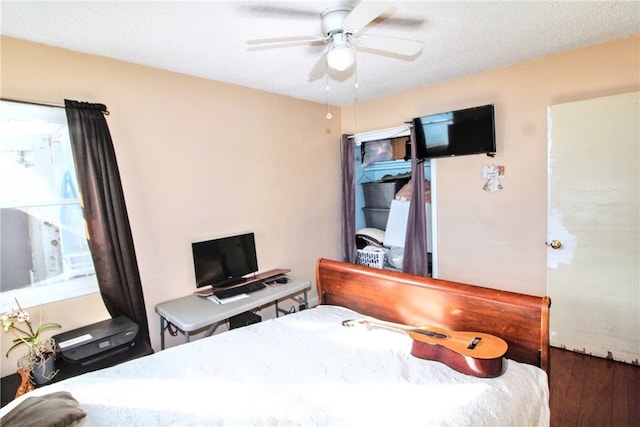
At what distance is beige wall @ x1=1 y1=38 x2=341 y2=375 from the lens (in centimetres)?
211

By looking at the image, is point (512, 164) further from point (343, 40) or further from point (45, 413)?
point (45, 413)

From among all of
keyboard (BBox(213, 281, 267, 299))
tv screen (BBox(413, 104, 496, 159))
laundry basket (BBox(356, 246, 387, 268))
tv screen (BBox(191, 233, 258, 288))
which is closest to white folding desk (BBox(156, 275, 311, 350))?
keyboard (BBox(213, 281, 267, 299))

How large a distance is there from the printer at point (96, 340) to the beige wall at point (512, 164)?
2.68 m

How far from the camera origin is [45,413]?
106cm

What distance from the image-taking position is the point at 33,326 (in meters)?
2.01

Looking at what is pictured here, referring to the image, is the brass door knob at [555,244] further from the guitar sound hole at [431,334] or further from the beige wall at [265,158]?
the guitar sound hole at [431,334]

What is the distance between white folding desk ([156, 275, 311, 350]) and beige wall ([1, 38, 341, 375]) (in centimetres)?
13

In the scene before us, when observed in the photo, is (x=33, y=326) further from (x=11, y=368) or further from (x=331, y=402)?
(x=331, y=402)

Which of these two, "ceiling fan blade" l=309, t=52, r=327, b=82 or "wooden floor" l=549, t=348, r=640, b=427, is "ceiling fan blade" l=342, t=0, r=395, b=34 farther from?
"wooden floor" l=549, t=348, r=640, b=427

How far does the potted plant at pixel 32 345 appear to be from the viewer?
175 centimetres

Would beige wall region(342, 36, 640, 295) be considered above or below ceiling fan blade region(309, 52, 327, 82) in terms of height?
below

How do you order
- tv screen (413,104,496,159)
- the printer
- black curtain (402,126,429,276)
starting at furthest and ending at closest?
black curtain (402,126,429,276) → tv screen (413,104,496,159) → the printer

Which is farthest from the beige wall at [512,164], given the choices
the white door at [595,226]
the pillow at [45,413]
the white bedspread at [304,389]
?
the pillow at [45,413]

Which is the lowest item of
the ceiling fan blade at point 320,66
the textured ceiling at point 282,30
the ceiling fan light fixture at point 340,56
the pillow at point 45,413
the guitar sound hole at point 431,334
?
the guitar sound hole at point 431,334
